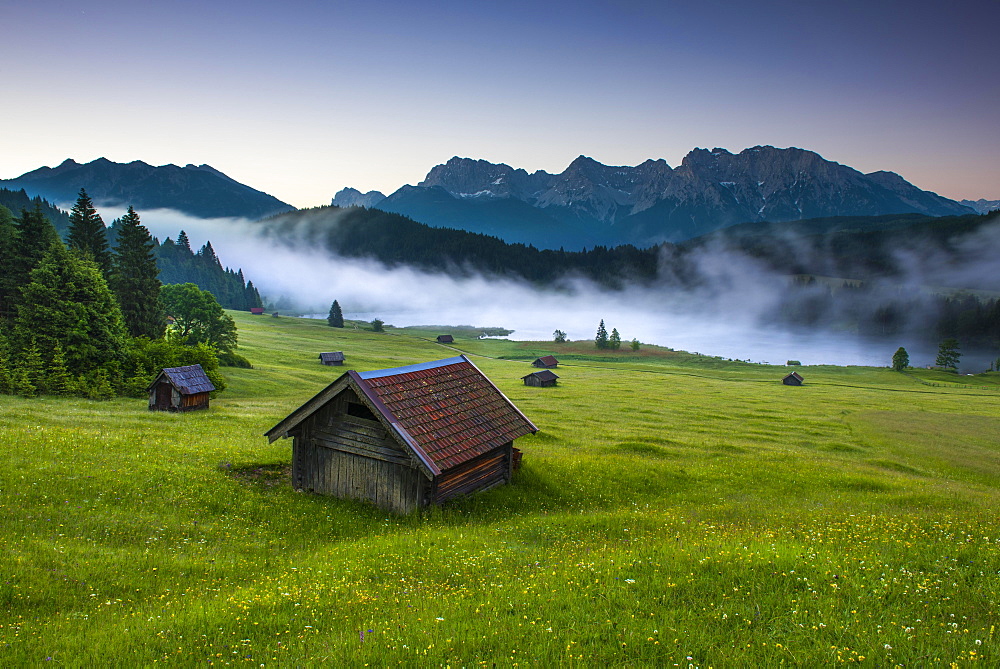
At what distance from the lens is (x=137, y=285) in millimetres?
67188

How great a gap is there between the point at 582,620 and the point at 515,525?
8483mm

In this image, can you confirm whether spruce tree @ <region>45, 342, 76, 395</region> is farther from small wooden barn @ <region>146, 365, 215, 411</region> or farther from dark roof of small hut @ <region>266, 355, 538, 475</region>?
dark roof of small hut @ <region>266, 355, 538, 475</region>

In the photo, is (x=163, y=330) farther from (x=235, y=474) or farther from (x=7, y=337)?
(x=235, y=474)

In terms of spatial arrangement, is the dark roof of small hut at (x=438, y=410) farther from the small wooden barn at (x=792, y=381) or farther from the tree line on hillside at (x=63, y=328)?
the small wooden barn at (x=792, y=381)

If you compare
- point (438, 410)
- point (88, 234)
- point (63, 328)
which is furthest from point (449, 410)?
point (88, 234)

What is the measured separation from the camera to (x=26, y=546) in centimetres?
1184

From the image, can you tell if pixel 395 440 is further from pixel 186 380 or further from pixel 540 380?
pixel 540 380

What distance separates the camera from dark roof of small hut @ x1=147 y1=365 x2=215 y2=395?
42625mm

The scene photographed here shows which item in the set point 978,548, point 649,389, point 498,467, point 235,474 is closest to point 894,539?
point 978,548

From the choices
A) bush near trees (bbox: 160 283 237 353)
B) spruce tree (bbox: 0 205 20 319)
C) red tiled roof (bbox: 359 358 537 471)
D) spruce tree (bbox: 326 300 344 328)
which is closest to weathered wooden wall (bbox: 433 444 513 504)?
red tiled roof (bbox: 359 358 537 471)

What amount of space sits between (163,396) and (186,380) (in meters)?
2.40

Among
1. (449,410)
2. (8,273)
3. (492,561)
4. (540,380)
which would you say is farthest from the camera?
(540,380)

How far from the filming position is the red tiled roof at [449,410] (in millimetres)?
18562

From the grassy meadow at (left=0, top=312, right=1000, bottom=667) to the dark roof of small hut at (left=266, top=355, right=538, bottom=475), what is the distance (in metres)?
2.22
